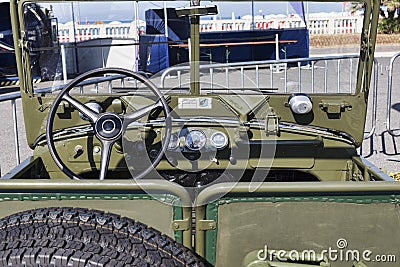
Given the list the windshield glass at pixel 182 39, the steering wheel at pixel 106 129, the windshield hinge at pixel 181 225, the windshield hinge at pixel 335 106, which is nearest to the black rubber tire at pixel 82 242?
the windshield hinge at pixel 181 225

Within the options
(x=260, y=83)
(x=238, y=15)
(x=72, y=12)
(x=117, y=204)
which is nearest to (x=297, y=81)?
(x=260, y=83)

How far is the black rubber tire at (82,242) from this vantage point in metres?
2.07

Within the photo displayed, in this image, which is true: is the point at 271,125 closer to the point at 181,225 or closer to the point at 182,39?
the point at 182,39

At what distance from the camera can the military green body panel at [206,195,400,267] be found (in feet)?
7.86

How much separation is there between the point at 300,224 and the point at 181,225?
19.9 inches

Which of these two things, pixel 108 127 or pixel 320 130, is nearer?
pixel 108 127

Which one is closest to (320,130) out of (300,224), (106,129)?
(300,224)

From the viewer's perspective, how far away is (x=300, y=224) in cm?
243

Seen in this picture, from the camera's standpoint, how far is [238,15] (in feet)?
11.7

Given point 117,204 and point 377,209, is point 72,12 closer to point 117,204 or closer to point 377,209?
point 117,204

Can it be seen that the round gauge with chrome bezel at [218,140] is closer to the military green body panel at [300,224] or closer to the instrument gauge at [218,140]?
the instrument gauge at [218,140]

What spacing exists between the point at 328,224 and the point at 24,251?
124 centimetres

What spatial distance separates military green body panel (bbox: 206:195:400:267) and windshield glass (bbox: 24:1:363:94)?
126 cm

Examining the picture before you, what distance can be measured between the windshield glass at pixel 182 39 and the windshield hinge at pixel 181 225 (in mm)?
1271
